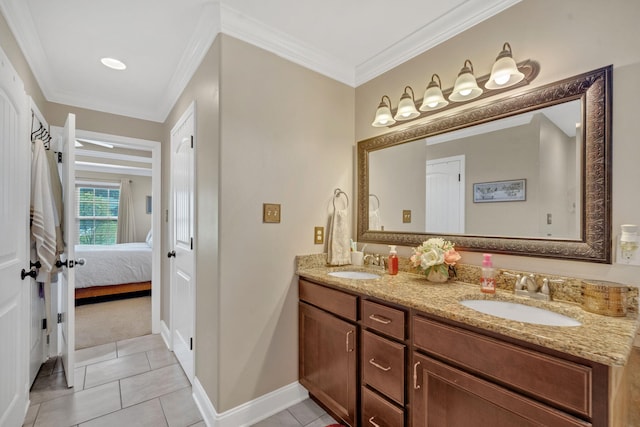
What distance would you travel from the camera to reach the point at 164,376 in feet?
7.59

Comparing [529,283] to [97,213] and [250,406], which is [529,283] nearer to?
[250,406]

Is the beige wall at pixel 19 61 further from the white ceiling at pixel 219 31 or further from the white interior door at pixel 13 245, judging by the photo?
the white interior door at pixel 13 245

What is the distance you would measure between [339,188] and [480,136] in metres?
1.03

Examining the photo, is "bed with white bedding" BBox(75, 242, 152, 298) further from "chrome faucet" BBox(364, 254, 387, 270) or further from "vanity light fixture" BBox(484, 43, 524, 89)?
"vanity light fixture" BBox(484, 43, 524, 89)

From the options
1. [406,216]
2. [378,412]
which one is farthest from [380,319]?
[406,216]

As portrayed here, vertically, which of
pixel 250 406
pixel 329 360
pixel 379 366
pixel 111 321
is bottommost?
pixel 111 321

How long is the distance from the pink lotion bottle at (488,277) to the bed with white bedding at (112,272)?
479 cm

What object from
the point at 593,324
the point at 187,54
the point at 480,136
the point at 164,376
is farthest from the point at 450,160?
the point at 164,376

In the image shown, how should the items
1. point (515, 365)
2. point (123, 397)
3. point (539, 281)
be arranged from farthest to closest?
point (123, 397), point (539, 281), point (515, 365)

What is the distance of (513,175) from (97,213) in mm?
8280

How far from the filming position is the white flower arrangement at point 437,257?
1620mm

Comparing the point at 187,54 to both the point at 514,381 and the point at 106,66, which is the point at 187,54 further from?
the point at 514,381

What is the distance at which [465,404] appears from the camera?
109 cm

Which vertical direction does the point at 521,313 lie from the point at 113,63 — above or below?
below
